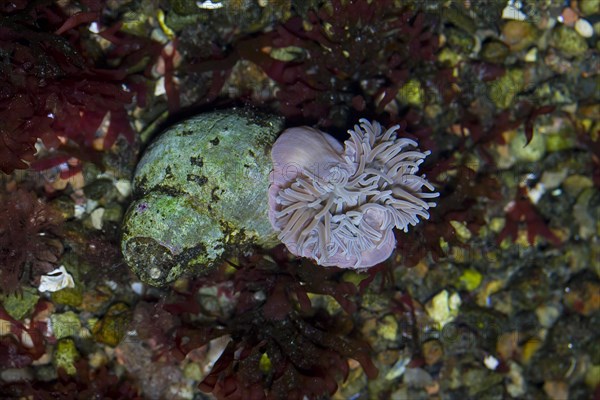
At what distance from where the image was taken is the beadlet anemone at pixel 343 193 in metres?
3.58

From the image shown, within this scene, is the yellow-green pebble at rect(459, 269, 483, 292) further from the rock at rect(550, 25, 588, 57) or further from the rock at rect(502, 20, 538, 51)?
the rock at rect(550, 25, 588, 57)

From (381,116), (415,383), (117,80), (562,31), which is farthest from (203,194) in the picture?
(562,31)

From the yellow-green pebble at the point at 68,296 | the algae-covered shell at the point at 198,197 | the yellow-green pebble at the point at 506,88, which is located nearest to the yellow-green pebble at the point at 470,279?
the yellow-green pebble at the point at 506,88

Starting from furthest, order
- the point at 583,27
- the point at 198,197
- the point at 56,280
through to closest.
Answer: the point at 583,27 < the point at 56,280 < the point at 198,197

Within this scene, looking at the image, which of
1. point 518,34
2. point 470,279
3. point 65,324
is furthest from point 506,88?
point 65,324

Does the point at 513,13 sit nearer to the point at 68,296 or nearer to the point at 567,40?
the point at 567,40

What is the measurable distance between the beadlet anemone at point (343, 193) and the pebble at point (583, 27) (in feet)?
8.74

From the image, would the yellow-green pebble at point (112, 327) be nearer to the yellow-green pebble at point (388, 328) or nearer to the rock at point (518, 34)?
the yellow-green pebble at point (388, 328)

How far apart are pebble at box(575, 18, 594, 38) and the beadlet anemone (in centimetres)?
266

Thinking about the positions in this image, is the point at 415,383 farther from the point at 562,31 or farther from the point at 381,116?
the point at 562,31

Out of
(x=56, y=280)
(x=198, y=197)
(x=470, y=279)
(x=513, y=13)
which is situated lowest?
(x=470, y=279)

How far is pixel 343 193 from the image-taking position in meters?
3.57

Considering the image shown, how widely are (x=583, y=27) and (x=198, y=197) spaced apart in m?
4.17

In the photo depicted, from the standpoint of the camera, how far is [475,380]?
4957 mm
